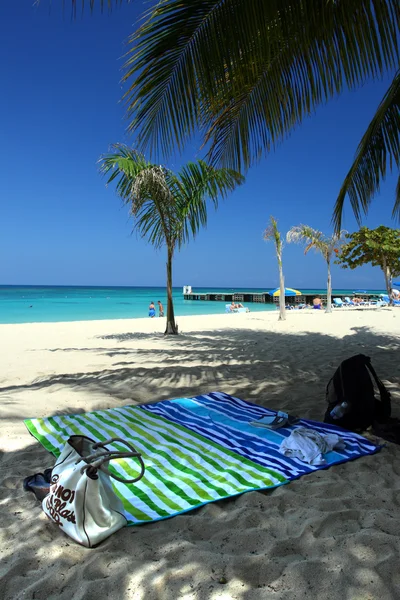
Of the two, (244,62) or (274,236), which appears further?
(274,236)

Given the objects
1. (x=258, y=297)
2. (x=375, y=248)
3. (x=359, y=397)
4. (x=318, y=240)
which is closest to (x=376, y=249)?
(x=375, y=248)

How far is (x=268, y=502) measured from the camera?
222cm

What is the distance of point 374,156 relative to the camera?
5.53 meters

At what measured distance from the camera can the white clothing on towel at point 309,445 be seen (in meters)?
2.72

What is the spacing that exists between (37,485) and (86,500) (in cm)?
64

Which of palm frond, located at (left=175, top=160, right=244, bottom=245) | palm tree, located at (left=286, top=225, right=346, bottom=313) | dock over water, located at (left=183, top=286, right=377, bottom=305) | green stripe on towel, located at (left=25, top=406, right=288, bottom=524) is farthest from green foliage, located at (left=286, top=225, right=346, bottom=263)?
dock over water, located at (left=183, top=286, right=377, bottom=305)

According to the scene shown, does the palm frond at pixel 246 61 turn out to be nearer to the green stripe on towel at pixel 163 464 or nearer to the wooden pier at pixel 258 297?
the green stripe on towel at pixel 163 464

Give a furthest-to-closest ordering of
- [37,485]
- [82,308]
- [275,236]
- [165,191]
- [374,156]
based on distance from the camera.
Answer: [82,308] < [275,236] < [165,191] < [374,156] < [37,485]

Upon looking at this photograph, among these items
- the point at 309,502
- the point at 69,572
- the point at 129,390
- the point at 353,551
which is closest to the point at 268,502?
the point at 309,502

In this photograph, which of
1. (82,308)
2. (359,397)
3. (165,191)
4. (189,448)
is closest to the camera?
(189,448)

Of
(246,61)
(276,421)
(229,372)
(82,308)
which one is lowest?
(82,308)

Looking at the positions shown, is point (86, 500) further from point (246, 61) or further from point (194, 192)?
point (194, 192)

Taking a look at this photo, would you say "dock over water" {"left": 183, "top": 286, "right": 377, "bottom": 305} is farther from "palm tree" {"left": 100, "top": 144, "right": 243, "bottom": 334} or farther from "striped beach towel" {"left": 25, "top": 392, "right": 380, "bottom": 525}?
"striped beach towel" {"left": 25, "top": 392, "right": 380, "bottom": 525}

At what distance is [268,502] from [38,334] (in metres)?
11.1
